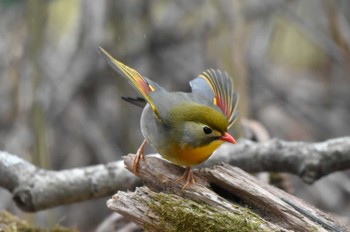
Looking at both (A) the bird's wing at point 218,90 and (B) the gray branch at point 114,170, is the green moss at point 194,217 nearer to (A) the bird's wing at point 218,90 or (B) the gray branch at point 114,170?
(A) the bird's wing at point 218,90

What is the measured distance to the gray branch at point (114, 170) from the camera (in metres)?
3.37

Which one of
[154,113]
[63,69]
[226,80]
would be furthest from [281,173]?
[63,69]

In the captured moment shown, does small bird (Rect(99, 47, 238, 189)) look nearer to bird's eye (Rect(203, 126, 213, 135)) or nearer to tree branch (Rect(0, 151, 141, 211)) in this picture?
bird's eye (Rect(203, 126, 213, 135))

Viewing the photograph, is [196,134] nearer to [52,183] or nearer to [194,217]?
[194,217]

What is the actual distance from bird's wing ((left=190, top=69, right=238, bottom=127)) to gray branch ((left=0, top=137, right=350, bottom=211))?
547 mm

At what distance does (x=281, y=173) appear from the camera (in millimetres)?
4199

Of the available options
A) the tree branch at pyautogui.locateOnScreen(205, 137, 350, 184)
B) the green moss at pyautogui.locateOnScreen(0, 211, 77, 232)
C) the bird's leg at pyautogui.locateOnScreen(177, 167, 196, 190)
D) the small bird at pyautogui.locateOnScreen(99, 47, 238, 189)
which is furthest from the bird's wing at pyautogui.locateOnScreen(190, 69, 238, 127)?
the green moss at pyautogui.locateOnScreen(0, 211, 77, 232)

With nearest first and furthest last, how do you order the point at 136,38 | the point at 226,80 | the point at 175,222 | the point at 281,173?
1. the point at 175,222
2. the point at 226,80
3. the point at 281,173
4. the point at 136,38

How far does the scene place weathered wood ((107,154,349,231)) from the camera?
2.61 m

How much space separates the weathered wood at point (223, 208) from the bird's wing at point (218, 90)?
506 millimetres

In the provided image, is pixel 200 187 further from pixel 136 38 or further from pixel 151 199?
pixel 136 38

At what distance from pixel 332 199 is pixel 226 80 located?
3.93 meters

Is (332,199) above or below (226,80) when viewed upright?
above

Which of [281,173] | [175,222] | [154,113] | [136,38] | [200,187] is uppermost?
[136,38]
